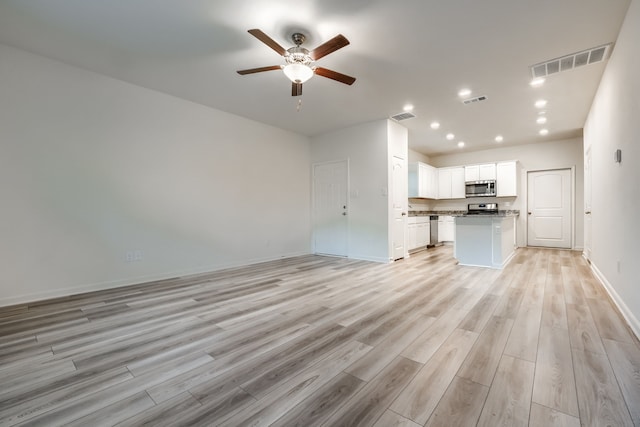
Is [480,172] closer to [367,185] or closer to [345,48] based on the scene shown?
[367,185]

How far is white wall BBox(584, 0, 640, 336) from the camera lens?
2236 mm

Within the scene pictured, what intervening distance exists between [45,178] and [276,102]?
3.10 meters

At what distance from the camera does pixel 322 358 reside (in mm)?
1862

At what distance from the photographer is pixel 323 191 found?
6.25 meters

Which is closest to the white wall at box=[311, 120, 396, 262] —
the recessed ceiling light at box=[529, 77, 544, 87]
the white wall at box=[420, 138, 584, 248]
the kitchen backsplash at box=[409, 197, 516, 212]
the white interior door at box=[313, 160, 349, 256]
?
the white interior door at box=[313, 160, 349, 256]

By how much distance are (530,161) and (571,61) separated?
471 centimetres

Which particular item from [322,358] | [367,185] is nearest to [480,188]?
[367,185]

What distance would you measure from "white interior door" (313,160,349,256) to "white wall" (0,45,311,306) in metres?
1.44

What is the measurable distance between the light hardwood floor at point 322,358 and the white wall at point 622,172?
345 millimetres

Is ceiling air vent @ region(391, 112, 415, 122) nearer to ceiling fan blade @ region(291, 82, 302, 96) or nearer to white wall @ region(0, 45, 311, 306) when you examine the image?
ceiling fan blade @ region(291, 82, 302, 96)

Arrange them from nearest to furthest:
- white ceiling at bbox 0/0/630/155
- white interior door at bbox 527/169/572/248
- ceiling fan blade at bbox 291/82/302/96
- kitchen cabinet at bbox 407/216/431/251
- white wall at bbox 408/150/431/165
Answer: white ceiling at bbox 0/0/630/155, ceiling fan blade at bbox 291/82/302/96, kitchen cabinet at bbox 407/216/431/251, white interior door at bbox 527/169/572/248, white wall at bbox 408/150/431/165

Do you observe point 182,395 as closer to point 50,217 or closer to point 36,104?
point 50,217

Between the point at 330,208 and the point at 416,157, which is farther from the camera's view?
the point at 416,157

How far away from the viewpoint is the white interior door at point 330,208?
233 inches
